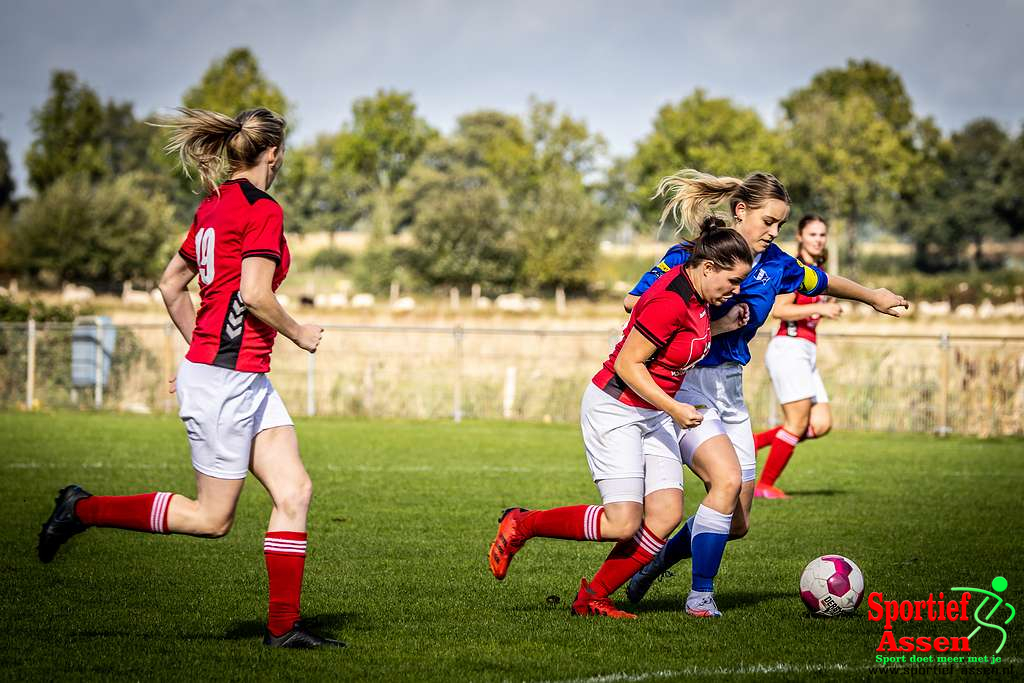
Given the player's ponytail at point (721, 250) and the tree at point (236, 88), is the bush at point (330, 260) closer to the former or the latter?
the tree at point (236, 88)

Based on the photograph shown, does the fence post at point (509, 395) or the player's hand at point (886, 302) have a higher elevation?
the player's hand at point (886, 302)

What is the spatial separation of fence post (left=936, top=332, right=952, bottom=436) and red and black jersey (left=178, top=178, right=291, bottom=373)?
1738 cm

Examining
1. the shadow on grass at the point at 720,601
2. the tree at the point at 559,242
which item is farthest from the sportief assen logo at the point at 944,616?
the tree at the point at 559,242

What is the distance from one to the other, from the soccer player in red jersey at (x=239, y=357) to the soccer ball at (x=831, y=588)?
101 inches

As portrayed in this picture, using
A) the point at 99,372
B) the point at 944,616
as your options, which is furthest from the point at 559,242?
the point at 944,616

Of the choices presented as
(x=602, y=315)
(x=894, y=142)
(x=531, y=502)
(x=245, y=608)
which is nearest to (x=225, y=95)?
(x=602, y=315)

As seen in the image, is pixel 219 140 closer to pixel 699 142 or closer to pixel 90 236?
pixel 90 236

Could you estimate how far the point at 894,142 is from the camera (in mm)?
66062

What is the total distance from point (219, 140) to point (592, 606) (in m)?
3.03

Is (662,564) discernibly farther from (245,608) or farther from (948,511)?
(948,511)

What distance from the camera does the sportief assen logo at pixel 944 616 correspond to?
5.48 meters

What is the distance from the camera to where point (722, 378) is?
646cm

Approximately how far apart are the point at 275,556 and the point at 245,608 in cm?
130

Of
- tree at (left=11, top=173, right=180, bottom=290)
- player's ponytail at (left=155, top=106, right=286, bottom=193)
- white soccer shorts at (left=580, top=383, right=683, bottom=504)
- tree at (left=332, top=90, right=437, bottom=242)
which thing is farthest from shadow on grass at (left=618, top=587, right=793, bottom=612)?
tree at (left=332, top=90, right=437, bottom=242)
